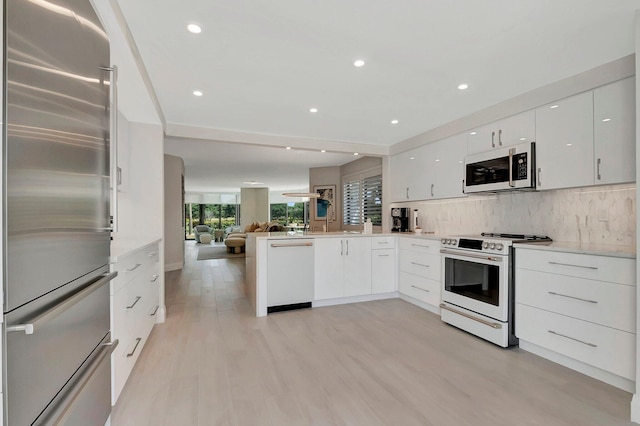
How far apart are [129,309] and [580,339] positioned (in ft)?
10.6

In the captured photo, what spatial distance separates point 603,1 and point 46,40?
2568mm

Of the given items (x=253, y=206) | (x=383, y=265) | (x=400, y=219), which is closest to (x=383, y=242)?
(x=383, y=265)

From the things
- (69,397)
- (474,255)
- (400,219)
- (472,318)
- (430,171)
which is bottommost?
(472,318)

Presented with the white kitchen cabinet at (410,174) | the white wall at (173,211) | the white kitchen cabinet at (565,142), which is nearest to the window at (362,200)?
the white kitchen cabinet at (410,174)

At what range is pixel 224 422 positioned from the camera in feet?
5.63

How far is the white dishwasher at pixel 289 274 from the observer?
3625 mm

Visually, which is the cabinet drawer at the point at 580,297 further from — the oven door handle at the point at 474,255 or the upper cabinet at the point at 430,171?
the upper cabinet at the point at 430,171

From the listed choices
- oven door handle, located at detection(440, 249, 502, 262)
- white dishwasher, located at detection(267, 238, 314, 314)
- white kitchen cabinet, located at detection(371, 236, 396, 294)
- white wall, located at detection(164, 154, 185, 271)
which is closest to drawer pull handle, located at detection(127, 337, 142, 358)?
white dishwasher, located at detection(267, 238, 314, 314)

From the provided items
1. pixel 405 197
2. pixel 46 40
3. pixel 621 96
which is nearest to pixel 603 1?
pixel 621 96

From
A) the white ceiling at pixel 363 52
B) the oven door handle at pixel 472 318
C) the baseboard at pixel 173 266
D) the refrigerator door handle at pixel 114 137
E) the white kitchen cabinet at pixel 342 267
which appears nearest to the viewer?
the refrigerator door handle at pixel 114 137

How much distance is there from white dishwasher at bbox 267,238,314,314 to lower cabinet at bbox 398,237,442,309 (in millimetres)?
1295

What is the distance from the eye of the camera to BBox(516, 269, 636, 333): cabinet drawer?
2010mm

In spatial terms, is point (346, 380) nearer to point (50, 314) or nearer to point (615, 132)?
point (50, 314)

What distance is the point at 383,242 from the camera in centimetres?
419
